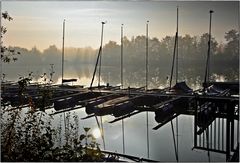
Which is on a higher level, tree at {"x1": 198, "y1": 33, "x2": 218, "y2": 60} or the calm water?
tree at {"x1": 198, "y1": 33, "x2": 218, "y2": 60}

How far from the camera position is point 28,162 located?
181 centimetres

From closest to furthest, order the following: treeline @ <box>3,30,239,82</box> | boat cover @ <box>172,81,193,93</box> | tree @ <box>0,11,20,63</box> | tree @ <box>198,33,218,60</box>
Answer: tree @ <box>0,11,20,63</box> < treeline @ <box>3,30,239,82</box> < tree @ <box>198,33,218,60</box> < boat cover @ <box>172,81,193,93</box>

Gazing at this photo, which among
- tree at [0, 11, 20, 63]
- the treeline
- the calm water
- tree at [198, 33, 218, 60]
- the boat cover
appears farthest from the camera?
the boat cover

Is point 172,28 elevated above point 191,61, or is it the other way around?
point 172,28

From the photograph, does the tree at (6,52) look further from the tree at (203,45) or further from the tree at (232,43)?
the tree at (203,45)

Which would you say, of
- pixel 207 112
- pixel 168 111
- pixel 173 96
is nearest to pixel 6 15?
pixel 207 112

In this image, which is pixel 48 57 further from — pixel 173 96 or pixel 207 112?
pixel 173 96

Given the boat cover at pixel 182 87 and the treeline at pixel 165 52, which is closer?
the treeline at pixel 165 52

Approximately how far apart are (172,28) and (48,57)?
4.17 feet

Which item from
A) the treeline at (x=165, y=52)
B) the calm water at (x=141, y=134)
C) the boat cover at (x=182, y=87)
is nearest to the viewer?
the treeline at (x=165, y=52)

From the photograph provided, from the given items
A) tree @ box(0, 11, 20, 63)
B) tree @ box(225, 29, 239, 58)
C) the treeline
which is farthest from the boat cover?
tree @ box(0, 11, 20, 63)

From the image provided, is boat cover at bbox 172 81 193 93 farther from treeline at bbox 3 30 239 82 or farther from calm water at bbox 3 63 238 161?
treeline at bbox 3 30 239 82

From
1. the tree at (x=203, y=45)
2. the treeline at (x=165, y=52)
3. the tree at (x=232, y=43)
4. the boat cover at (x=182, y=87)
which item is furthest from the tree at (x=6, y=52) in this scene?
the boat cover at (x=182, y=87)

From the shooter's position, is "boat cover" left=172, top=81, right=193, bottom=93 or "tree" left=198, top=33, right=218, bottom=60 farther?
"boat cover" left=172, top=81, right=193, bottom=93
